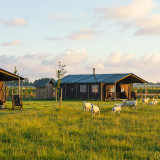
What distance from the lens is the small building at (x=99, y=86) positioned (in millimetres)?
36500

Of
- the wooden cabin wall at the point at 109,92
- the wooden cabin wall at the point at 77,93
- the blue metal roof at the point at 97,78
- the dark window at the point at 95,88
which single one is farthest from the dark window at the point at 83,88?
the wooden cabin wall at the point at 109,92

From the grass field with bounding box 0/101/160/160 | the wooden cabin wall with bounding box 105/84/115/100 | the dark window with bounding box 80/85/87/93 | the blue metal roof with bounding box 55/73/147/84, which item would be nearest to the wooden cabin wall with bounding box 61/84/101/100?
the dark window with bounding box 80/85/87/93

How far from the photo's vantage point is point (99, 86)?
120 ft

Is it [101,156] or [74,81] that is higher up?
[74,81]

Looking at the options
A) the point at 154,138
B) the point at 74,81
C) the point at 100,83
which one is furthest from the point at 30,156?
the point at 74,81

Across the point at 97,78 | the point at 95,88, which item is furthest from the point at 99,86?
the point at 97,78

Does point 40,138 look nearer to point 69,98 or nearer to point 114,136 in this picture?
point 114,136

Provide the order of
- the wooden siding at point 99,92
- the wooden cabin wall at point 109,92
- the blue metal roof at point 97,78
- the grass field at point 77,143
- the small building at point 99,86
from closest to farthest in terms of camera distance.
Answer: the grass field at point 77,143, the blue metal roof at point 97,78, the small building at point 99,86, the wooden siding at point 99,92, the wooden cabin wall at point 109,92

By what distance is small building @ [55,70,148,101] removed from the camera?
36.5 metres

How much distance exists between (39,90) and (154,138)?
36.2 meters

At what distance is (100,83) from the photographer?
36219 millimetres

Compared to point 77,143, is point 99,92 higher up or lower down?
higher up

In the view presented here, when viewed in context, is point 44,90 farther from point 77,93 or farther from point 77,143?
point 77,143

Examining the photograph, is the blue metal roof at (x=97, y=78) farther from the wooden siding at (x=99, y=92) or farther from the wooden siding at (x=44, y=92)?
the wooden siding at (x=44, y=92)
